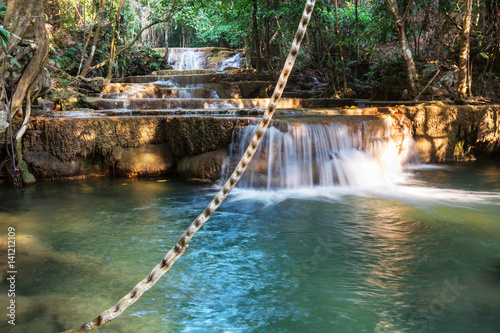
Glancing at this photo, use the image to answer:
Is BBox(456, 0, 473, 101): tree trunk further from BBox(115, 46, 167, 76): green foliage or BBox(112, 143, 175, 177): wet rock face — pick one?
BBox(115, 46, 167, 76): green foliage

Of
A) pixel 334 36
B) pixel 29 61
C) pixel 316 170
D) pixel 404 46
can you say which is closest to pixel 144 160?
pixel 29 61

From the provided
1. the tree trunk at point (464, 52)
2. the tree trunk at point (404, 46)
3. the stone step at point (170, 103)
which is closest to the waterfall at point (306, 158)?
the stone step at point (170, 103)

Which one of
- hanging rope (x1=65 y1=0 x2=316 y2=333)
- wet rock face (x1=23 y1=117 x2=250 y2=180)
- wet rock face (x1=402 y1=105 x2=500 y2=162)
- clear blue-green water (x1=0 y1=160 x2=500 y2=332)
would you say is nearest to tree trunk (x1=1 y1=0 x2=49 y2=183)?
wet rock face (x1=23 y1=117 x2=250 y2=180)

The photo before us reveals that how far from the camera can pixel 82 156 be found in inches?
277

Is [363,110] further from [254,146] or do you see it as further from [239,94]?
[254,146]

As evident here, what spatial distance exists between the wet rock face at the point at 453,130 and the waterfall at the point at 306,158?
6.53ft

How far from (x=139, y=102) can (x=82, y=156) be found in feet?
8.05

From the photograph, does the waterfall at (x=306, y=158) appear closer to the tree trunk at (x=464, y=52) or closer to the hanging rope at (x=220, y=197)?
the tree trunk at (x=464, y=52)

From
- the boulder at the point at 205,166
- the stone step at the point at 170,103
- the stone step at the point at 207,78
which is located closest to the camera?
the boulder at the point at 205,166

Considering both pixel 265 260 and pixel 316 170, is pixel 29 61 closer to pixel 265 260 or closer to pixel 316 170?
pixel 316 170

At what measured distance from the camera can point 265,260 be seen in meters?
3.62

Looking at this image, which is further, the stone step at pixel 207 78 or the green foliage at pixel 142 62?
the green foliage at pixel 142 62

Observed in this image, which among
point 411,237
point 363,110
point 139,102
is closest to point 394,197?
point 411,237

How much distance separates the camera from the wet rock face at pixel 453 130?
8320 millimetres
